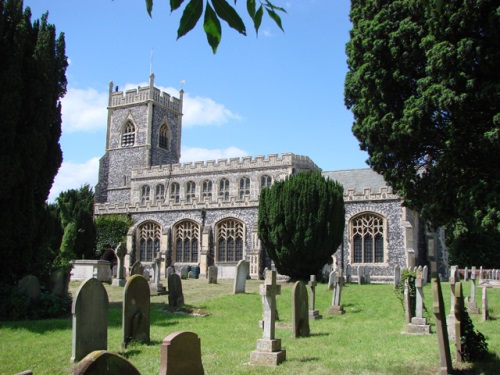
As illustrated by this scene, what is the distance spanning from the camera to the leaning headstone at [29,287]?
1154cm

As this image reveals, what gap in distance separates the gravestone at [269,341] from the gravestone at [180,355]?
2.63m

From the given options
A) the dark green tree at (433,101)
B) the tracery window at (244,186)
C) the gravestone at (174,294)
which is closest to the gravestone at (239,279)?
the gravestone at (174,294)

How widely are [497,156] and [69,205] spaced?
29588mm

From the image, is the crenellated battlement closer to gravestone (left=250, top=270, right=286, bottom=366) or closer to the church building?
the church building

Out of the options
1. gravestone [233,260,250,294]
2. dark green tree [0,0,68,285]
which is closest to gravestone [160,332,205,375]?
dark green tree [0,0,68,285]

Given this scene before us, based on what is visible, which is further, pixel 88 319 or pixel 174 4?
pixel 88 319

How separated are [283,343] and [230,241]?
21.6 metres

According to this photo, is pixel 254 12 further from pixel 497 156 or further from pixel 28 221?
pixel 28 221

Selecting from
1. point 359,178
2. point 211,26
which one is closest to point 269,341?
point 211,26

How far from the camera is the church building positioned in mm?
26453

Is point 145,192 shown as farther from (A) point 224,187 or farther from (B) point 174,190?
(A) point 224,187

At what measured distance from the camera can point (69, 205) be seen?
34062mm

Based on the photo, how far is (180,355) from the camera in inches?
164

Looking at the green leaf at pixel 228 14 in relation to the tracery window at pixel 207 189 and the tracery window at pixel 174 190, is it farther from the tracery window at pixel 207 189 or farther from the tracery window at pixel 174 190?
the tracery window at pixel 174 190
